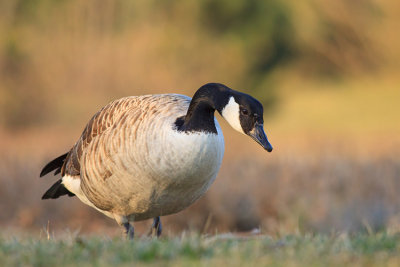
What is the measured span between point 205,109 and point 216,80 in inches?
499

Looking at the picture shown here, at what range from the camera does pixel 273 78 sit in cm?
2538

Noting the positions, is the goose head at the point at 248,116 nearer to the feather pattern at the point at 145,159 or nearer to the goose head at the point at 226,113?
the goose head at the point at 226,113

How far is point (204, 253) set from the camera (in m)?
3.79

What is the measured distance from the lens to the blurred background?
9.93m

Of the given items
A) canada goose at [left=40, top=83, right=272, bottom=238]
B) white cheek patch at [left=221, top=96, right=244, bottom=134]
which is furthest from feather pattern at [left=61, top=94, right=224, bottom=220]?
white cheek patch at [left=221, top=96, right=244, bottom=134]

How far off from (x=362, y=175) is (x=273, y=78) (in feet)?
49.6

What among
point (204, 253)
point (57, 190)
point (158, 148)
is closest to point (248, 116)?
point (158, 148)

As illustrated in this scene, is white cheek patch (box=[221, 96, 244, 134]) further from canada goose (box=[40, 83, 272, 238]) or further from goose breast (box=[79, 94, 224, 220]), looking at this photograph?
goose breast (box=[79, 94, 224, 220])

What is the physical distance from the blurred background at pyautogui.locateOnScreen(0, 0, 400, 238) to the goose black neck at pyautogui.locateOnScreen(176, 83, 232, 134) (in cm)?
88

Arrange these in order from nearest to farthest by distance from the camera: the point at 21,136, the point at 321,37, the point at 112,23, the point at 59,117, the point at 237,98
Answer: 1. the point at 237,98
2. the point at 21,136
3. the point at 59,117
4. the point at 112,23
5. the point at 321,37

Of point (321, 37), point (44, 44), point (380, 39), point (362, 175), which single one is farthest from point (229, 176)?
point (380, 39)

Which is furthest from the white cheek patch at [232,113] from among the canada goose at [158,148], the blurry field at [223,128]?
the blurry field at [223,128]

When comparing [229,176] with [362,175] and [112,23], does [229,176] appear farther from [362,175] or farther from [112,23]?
[112,23]

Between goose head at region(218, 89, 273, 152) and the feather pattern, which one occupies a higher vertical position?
goose head at region(218, 89, 273, 152)
